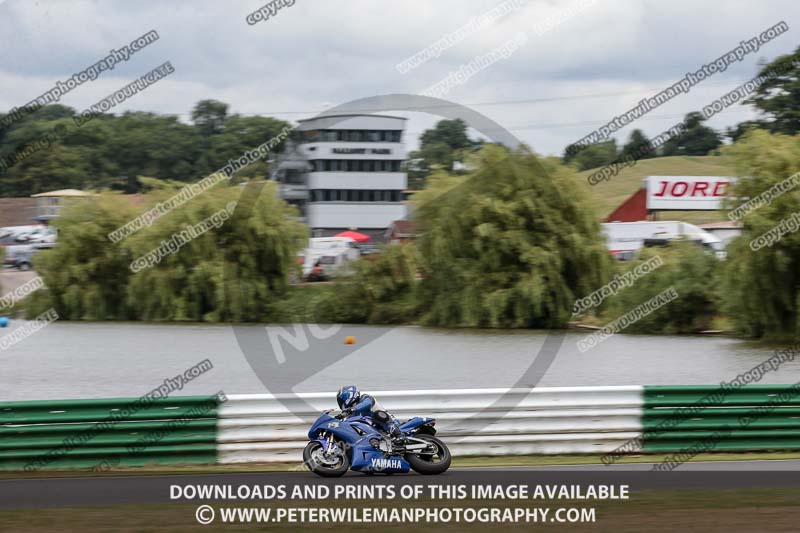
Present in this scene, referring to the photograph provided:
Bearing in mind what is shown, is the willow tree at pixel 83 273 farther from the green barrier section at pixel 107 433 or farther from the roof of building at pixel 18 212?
the green barrier section at pixel 107 433

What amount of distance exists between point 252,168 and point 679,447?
3219cm

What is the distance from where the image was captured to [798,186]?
94.7ft

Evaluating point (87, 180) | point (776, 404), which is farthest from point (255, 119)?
point (776, 404)

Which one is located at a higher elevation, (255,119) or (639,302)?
(255,119)

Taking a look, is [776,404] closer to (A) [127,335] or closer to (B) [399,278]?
(B) [399,278]

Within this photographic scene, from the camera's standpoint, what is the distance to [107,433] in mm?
11211

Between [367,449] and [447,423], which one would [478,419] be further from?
[367,449]

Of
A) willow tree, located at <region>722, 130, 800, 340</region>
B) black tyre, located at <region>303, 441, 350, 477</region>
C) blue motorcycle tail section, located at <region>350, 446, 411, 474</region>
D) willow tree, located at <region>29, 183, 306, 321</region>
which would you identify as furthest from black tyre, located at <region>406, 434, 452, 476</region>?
willow tree, located at <region>29, 183, 306, 321</region>

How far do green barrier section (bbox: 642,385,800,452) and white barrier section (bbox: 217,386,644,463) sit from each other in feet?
0.74

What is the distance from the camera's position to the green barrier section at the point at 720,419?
12.0 metres

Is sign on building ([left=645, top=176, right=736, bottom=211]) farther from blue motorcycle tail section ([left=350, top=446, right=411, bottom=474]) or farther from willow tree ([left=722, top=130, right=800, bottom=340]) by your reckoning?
blue motorcycle tail section ([left=350, top=446, right=411, bottom=474])

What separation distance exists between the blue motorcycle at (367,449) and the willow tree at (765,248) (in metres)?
22.3

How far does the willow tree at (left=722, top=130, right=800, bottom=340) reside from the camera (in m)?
29.2

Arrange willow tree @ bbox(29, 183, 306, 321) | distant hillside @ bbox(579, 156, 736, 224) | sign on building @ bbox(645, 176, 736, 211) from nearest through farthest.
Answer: willow tree @ bbox(29, 183, 306, 321)
sign on building @ bbox(645, 176, 736, 211)
distant hillside @ bbox(579, 156, 736, 224)
